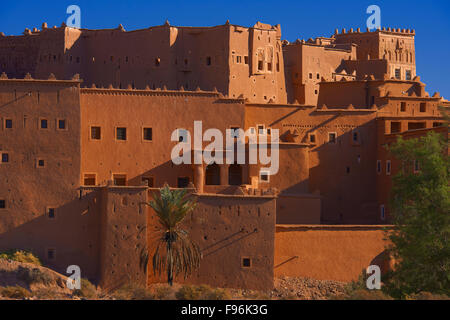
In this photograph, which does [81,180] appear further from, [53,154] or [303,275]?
[303,275]

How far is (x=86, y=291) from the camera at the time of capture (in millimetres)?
28672

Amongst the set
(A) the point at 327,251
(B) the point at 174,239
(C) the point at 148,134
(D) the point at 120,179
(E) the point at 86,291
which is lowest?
(E) the point at 86,291

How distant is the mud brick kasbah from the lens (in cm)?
3225

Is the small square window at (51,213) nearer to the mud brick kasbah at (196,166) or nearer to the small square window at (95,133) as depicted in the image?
the mud brick kasbah at (196,166)

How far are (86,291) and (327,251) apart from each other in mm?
10843

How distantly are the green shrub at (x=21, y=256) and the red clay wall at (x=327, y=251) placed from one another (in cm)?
1030

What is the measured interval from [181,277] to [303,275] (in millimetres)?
5333

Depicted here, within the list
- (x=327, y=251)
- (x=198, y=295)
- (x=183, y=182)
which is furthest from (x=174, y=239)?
(x=198, y=295)

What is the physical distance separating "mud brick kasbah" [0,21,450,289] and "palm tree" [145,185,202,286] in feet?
2.18

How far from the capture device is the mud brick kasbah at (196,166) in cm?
3225

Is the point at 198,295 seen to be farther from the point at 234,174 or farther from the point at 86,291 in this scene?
the point at 234,174

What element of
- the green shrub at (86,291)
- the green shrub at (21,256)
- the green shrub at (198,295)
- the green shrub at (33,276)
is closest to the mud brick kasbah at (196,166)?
the green shrub at (21,256)

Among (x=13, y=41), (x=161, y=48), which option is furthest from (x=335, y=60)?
(x=13, y=41)

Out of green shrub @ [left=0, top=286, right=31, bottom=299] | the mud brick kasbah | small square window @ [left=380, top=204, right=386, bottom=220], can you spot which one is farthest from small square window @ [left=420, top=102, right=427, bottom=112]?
green shrub @ [left=0, top=286, right=31, bottom=299]
